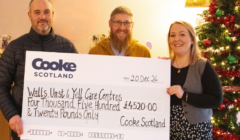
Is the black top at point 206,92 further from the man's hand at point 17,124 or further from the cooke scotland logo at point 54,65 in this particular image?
the man's hand at point 17,124

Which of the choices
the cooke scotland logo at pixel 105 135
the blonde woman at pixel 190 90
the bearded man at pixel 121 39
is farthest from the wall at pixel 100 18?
the cooke scotland logo at pixel 105 135

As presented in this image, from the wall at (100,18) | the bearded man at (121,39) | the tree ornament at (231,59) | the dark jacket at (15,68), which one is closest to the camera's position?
the dark jacket at (15,68)

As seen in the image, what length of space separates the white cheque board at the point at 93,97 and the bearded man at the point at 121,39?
0.44m

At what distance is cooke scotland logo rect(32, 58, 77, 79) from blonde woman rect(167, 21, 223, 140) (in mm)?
754

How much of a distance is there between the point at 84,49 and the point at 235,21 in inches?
98.8

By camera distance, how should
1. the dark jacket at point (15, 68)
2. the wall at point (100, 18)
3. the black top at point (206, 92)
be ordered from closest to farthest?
the black top at point (206, 92), the dark jacket at point (15, 68), the wall at point (100, 18)

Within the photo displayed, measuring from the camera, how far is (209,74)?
56.5 inches

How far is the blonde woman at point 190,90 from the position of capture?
55.4 inches

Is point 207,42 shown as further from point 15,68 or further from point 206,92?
point 15,68

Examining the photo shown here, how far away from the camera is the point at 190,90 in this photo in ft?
4.75

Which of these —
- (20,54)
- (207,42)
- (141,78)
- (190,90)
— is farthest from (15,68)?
(207,42)

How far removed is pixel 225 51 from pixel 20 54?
2.25 meters

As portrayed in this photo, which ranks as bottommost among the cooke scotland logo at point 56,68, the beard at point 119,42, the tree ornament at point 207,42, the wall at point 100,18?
the cooke scotland logo at point 56,68

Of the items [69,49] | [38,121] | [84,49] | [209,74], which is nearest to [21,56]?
[69,49]
